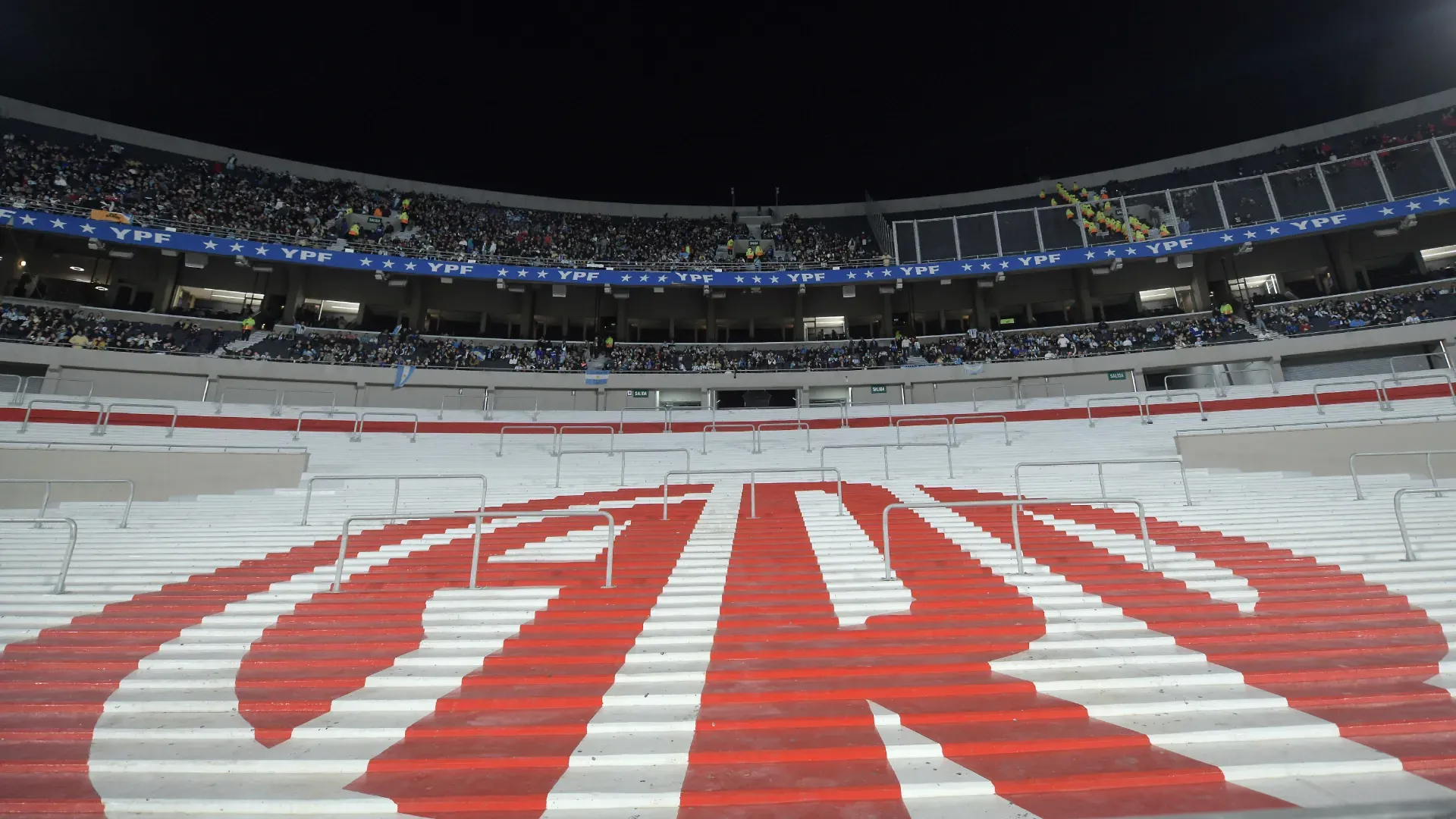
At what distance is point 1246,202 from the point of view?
1014 inches

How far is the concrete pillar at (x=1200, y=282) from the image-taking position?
26656 mm

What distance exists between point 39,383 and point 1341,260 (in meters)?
50.1

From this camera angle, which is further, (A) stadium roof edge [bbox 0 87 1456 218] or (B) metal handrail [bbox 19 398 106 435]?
(A) stadium roof edge [bbox 0 87 1456 218]

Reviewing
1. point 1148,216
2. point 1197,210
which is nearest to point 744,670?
point 1148,216

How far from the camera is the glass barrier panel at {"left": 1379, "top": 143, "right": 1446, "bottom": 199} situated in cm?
2309

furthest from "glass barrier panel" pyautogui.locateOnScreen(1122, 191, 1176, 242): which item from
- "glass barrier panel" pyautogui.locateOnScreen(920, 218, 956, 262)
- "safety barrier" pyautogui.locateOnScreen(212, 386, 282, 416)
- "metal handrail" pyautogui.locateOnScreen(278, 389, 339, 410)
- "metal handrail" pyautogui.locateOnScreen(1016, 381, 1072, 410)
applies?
"safety barrier" pyautogui.locateOnScreen(212, 386, 282, 416)

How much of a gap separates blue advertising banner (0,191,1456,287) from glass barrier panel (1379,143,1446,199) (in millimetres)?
1383

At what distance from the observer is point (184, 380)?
2072cm

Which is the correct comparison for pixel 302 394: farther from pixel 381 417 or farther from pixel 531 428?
pixel 531 428

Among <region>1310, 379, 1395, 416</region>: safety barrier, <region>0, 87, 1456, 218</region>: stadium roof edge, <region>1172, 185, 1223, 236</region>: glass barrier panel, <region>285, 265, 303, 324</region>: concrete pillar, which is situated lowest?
<region>1310, 379, 1395, 416</region>: safety barrier

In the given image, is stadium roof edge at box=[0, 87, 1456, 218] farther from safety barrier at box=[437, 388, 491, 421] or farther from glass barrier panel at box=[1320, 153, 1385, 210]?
safety barrier at box=[437, 388, 491, 421]

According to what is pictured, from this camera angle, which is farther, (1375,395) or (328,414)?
(328,414)

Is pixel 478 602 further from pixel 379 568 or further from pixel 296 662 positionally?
pixel 379 568

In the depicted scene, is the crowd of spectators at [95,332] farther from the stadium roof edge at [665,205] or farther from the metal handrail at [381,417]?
the stadium roof edge at [665,205]
